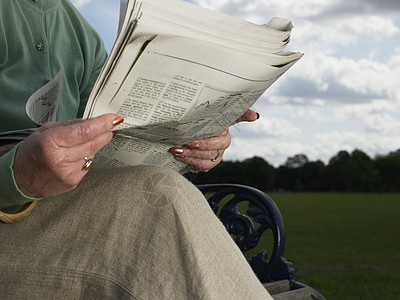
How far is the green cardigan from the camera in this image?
5.49ft

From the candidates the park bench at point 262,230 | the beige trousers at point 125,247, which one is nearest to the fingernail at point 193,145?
the beige trousers at point 125,247

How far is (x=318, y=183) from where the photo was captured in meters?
65.6

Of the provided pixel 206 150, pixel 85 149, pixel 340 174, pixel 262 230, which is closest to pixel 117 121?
pixel 85 149

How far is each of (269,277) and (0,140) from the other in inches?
52.9

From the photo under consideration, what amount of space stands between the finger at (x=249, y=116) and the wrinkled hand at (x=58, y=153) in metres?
0.52

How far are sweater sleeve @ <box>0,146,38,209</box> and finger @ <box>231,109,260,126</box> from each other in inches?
26.0

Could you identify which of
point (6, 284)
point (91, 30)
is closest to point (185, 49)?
point (6, 284)

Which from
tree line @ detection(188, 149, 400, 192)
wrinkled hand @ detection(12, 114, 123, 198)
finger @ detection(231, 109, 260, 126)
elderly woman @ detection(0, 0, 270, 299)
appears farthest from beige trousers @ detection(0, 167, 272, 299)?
tree line @ detection(188, 149, 400, 192)

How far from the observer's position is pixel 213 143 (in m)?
1.54

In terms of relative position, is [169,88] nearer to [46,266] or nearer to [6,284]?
[46,266]

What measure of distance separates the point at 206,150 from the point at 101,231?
48 cm

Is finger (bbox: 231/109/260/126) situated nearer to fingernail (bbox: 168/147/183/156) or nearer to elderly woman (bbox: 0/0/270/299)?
fingernail (bbox: 168/147/183/156)

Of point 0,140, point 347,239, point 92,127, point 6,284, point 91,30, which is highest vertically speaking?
point 91,30

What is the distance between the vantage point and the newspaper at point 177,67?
1.09m
